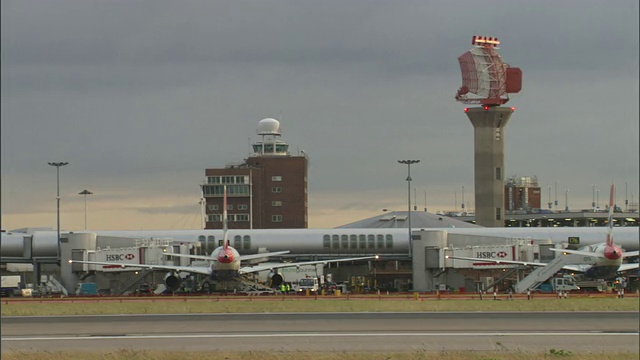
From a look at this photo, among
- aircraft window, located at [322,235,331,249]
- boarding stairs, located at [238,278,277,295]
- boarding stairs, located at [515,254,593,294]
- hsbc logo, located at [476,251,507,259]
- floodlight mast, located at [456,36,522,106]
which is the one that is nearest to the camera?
boarding stairs, located at [515,254,593,294]

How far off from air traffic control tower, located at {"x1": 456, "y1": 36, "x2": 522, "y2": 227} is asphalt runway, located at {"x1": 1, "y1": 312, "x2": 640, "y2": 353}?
108 m

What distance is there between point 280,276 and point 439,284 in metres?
18.0

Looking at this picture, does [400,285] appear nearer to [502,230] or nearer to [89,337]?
[502,230]

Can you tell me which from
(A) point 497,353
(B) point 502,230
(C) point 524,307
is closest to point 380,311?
(C) point 524,307

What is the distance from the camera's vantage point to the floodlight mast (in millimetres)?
176250

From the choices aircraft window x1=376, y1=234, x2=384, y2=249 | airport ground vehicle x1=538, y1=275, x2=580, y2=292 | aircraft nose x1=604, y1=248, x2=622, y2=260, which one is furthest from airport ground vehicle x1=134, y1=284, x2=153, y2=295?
aircraft nose x1=604, y1=248, x2=622, y2=260

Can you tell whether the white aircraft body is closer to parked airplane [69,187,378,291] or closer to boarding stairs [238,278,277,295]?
parked airplane [69,187,378,291]

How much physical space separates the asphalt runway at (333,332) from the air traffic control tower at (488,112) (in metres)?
108

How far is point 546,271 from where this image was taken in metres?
112

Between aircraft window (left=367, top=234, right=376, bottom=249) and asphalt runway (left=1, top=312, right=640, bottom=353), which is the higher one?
aircraft window (left=367, top=234, right=376, bottom=249)

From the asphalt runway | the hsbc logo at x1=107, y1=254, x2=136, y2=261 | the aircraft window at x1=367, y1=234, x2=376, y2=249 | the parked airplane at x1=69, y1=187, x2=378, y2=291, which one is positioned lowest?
the asphalt runway

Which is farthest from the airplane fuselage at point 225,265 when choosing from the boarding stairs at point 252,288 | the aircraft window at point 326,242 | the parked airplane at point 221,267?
the aircraft window at point 326,242

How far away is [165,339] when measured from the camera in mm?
55844

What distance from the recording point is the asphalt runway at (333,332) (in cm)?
5181
